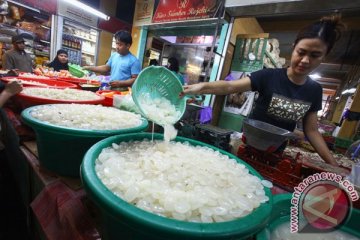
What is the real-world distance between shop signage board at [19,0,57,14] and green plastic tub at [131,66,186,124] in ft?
27.4

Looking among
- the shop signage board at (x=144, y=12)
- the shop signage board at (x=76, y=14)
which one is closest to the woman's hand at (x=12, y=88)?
the shop signage board at (x=144, y=12)

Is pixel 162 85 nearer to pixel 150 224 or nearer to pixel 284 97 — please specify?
pixel 284 97

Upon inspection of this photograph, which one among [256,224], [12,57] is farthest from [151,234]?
[12,57]

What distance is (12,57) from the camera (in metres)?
5.12

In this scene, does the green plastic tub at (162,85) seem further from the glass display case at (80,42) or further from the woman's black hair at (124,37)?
the glass display case at (80,42)

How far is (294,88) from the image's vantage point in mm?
1847

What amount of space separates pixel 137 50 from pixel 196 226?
7996 millimetres

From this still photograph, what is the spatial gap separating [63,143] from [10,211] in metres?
1.86

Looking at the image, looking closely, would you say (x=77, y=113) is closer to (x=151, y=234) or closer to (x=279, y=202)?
(x=151, y=234)

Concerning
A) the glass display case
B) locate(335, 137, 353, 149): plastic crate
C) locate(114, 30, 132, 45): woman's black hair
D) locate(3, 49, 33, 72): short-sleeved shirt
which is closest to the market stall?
locate(114, 30, 132, 45): woman's black hair

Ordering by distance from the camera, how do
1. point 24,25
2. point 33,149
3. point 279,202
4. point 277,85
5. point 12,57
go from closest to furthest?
point 279,202 < point 33,149 < point 277,85 < point 12,57 < point 24,25

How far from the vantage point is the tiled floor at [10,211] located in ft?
6.41

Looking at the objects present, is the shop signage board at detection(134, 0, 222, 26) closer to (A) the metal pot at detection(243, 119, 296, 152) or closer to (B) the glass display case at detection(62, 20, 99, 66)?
(B) the glass display case at detection(62, 20, 99, 66)

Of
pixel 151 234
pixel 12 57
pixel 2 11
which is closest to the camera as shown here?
pixel 151 234
